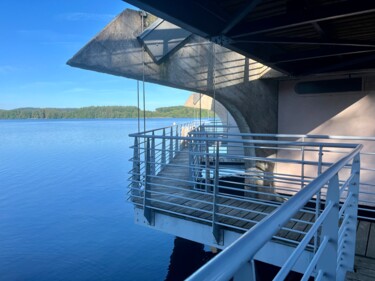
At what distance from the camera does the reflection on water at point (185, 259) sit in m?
7.24

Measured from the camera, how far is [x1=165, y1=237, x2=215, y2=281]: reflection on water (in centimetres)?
724

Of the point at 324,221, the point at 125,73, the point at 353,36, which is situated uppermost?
the point at 353,36

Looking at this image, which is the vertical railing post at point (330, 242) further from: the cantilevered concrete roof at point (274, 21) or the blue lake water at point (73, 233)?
the blue lake water at point (73, 233)

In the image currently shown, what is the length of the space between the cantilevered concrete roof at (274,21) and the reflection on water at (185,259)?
545 centimetres

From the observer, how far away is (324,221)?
1245 millimetres

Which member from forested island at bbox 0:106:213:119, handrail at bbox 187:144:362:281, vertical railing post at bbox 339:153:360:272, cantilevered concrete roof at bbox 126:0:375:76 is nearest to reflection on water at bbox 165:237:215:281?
cantilevered concrete roof at bbox 126:0:375:76

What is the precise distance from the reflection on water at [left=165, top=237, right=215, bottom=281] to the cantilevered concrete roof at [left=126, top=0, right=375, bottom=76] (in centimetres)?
545

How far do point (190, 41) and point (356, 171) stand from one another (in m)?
4.03

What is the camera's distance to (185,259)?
799 cm

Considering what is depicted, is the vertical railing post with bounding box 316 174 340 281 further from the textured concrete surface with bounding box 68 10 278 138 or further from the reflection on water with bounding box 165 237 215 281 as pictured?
the reflection on water with bounding box 165 237 215 281

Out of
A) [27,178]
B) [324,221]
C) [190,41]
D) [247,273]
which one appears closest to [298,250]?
[247,273]

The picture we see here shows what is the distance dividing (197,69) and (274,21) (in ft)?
8.41

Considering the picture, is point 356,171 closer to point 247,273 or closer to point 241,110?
point 247,273

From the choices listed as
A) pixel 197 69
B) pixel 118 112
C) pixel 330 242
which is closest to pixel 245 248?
pixel 330 242
